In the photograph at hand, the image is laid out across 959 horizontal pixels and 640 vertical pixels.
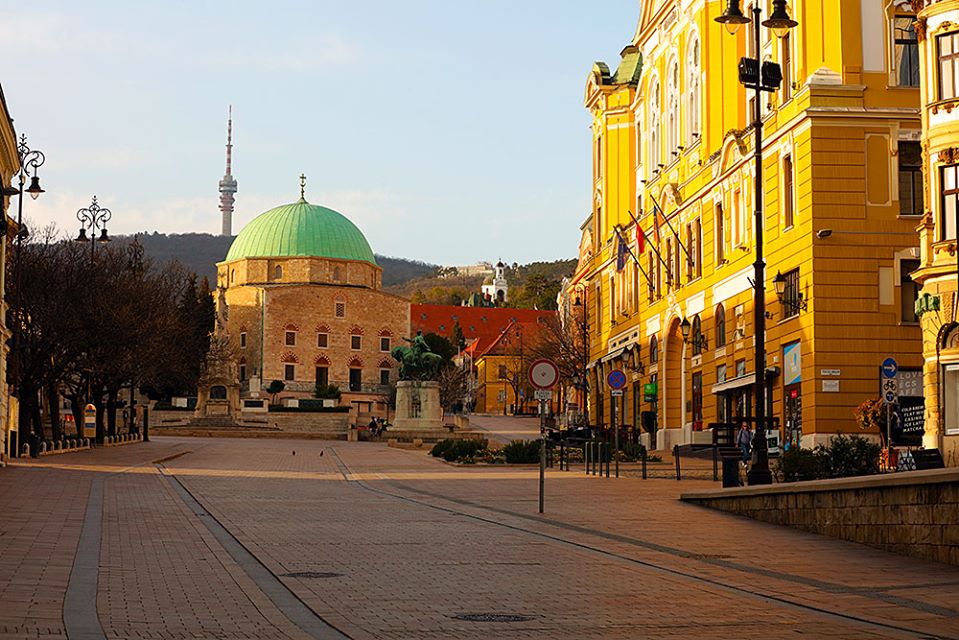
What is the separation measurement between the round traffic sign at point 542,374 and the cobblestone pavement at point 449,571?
6.97ft

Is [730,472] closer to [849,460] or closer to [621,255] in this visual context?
[849,460]

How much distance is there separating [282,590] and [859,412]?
95.0 ft

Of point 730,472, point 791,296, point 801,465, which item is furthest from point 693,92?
point 801,465

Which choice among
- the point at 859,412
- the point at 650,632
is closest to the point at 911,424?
the point at 859,412

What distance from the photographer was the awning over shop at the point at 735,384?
4734 cm

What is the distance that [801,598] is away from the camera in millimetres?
12984

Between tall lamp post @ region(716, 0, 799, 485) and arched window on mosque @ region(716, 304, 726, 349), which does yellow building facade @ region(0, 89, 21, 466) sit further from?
arched window on mosque @ region(716, 304, 726, 349)

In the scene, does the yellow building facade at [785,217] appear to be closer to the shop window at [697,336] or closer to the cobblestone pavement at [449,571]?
the shop window at [697,336]

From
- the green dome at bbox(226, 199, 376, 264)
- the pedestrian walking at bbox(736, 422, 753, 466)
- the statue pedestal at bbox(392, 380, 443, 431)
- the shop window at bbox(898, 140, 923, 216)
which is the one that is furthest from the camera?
the green dome at bbox(226, 199, 376, 264)

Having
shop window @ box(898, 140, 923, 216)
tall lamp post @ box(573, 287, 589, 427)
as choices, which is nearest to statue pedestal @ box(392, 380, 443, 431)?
tall lamp post @ box(573, 287, 589, 427)

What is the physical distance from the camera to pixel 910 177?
4278 centimetres

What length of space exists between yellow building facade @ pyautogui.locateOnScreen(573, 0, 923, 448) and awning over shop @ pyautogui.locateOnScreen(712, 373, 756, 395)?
102 millimetres

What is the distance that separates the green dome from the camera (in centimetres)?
14788

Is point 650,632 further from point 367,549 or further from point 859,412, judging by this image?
point 859,412
